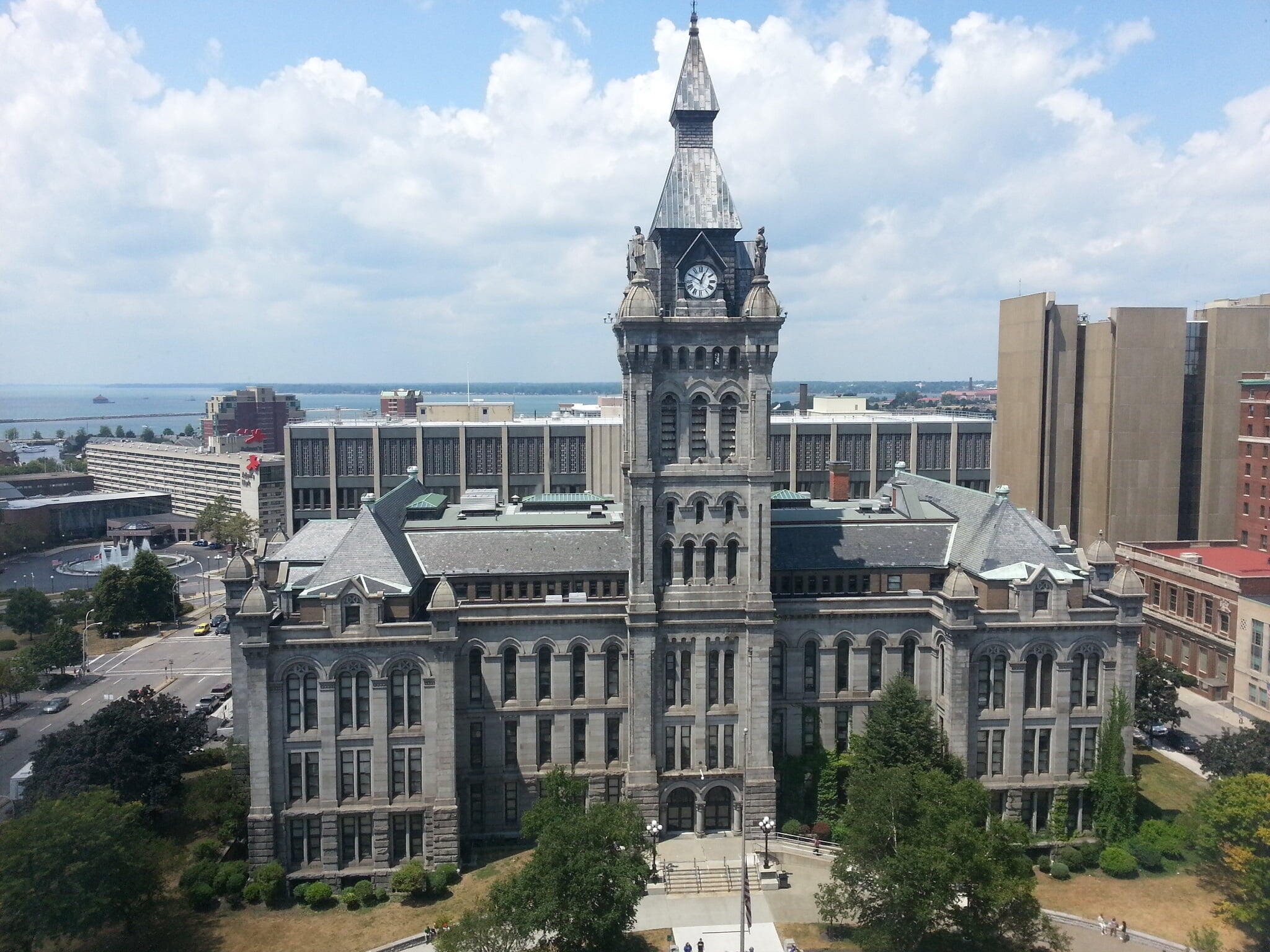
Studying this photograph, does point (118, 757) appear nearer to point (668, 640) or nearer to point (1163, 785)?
point (668, 640)

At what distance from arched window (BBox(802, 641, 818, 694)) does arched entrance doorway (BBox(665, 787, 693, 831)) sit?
40.9 ft

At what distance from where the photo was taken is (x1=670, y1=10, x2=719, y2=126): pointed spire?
70.7 m

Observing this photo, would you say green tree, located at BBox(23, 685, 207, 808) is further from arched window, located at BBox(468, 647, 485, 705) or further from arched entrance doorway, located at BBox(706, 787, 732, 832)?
arched entrance doorway, located at BBox(706, 787, 732, 832)

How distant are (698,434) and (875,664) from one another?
24029 mm

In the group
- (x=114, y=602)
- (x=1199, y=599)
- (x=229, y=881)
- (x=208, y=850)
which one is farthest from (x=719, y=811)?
(x=114, y=602)

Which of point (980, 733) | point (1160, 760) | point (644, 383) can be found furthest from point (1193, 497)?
point (644, 383)

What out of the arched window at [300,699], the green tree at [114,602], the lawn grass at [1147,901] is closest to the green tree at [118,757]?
the arched window at [300,699]

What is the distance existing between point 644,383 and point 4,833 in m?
49.6

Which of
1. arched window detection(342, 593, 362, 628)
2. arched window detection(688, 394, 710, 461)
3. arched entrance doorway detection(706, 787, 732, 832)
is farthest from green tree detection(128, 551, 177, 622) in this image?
arched window detection(688, 394, 710, 461)

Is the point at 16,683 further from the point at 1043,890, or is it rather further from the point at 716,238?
the point at 1043,890

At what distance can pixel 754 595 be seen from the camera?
70.1 m

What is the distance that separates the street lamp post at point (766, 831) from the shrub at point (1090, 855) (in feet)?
74.0

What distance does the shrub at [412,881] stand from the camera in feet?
206

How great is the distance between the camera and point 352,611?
66.5 metres
